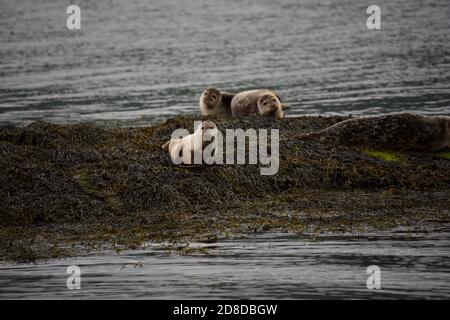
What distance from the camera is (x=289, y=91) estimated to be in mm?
25094

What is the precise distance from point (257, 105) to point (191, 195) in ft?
17.7

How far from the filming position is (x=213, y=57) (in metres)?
33.1

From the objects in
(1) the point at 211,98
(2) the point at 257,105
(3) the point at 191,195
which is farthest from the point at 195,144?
(1) the point at 211,98

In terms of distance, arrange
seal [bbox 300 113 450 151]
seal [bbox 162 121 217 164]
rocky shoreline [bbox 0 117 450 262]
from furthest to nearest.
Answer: seal [bbox 300 113 450 151] < seal [bbox 162 121 217 164] < rocky shoreline [bbox 0 117 450 262]

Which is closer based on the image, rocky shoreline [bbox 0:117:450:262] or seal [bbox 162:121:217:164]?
rocky shoreline [bbox 0:117:450:262]

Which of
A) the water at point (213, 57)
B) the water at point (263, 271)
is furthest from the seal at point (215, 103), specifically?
the water at point (263, 271)

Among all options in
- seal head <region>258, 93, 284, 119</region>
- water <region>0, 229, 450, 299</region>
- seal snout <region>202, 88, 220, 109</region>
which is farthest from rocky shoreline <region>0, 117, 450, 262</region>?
seal snout <region>202, 88, 220, 109</region>

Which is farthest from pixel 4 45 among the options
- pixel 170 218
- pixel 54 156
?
pixel 170 218

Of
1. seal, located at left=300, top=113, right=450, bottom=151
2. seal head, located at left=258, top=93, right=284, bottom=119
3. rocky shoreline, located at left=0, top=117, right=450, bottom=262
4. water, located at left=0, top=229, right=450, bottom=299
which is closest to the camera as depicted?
water, located at left=0, top=229, right=450, bottom=299

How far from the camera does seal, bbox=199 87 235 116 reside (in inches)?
685

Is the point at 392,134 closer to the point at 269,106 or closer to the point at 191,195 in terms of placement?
the point at 269,106

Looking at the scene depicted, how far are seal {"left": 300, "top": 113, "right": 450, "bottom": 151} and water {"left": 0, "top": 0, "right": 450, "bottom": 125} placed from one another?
5.62 meters

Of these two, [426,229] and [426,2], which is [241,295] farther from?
[426,2]

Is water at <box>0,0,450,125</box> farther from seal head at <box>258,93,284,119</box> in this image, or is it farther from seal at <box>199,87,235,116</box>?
seal head at <box>258,93,284,119</box>
